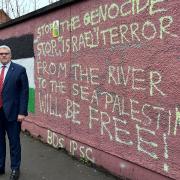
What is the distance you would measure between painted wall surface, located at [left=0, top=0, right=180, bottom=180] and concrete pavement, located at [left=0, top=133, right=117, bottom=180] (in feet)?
0.52

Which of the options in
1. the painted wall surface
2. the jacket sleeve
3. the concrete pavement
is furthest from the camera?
the concrete pavement

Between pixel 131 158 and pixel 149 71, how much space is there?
1.16 metres

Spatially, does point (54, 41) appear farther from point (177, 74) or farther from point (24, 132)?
point (177, 74)

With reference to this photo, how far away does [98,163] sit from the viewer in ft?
21.1

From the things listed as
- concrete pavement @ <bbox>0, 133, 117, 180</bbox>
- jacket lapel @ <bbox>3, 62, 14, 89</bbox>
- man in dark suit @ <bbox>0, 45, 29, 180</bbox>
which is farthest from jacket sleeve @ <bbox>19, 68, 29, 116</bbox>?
concrete pavement @ <bbox>0, 133, 117, 180</bbox>

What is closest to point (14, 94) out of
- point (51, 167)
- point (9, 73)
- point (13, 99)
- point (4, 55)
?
point (13, 99)

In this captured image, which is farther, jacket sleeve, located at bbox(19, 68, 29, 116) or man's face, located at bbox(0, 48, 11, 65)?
man's face, located at bbox(0, 48, 11, 65)

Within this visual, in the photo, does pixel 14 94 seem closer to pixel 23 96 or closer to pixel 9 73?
pixel 23 96

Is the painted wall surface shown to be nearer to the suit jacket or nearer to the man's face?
the suit jacket

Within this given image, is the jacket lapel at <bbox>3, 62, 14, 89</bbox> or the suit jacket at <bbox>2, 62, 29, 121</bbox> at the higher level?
the jacket lapel at <bbox>3, 62, 14, 89</bbox>

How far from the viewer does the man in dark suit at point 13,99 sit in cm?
609

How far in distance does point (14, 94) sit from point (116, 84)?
4.45 feet

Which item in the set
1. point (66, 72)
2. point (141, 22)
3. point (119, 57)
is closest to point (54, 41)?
point (66, 72)

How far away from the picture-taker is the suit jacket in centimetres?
608
